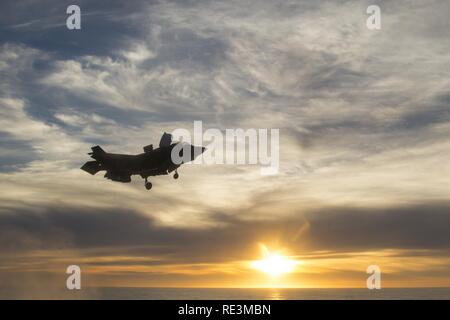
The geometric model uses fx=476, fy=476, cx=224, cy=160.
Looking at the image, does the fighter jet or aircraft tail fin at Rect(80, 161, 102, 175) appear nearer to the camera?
the fighter jet

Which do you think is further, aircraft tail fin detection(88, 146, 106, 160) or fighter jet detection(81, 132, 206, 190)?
aircraft tail fin detection(88, 146, 106, 160)

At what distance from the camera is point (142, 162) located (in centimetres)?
6053

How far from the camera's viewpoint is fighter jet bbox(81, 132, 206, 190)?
5884cm

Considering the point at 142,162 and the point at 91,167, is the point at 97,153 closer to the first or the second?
the point at 91,167

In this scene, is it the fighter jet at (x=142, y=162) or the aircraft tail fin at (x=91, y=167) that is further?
the aircraft tail fin at (x=91, y=167)

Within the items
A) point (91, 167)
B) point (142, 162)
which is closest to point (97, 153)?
point (91, 167)

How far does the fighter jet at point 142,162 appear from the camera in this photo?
58.8 metres
